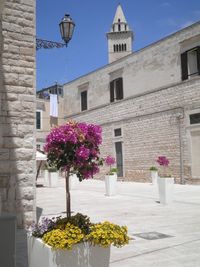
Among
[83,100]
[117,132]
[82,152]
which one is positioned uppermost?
[83,100]

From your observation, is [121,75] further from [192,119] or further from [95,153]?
[95,153]

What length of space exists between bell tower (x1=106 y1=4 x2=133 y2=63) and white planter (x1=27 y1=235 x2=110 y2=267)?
59.3m

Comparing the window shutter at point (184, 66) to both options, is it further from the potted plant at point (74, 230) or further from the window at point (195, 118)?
the potted plant at point (74, 230)

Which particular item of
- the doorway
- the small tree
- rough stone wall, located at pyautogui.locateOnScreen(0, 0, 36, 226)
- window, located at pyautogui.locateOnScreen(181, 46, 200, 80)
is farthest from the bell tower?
the small tree

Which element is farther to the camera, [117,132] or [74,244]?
[117,132]

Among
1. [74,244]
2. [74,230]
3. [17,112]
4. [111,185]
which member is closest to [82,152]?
[74,230]

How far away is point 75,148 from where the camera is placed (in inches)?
151

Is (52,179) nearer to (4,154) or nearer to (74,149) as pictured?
(4,154)

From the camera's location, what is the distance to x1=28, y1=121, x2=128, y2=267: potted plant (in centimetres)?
346

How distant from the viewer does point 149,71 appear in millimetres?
22812

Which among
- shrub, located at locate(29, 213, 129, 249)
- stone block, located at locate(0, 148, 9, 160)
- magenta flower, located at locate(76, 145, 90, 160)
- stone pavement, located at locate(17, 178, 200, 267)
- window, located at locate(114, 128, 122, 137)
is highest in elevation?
window, located at locate(114, 128, 122, 137)

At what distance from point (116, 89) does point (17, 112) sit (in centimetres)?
1857

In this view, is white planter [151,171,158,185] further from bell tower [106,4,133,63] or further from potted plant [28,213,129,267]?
bell tower [106,4,133,63]

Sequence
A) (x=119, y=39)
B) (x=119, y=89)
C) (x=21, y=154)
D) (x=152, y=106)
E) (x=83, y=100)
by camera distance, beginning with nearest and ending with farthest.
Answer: (x=21, y=154) → (x=152, y=106) → (x=119, y=89) → (x=83, y=100) → (x=119, y=39)
